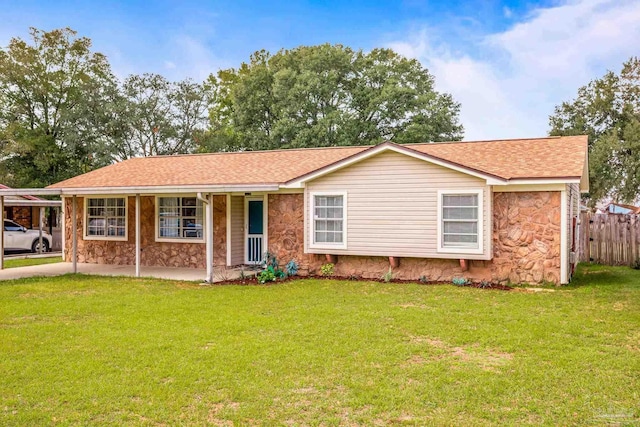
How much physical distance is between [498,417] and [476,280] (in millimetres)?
7398

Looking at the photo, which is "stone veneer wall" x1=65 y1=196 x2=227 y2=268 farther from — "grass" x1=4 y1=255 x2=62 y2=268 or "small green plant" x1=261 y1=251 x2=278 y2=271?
"grass" x1=4 y1=255 x2=62 y2=268

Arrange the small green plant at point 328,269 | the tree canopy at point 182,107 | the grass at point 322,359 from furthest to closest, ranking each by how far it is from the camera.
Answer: the tree canopy at point 182,107 < the small green plant at point 328,269 < the grass at point 322,359

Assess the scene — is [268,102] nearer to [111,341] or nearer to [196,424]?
[111,341]

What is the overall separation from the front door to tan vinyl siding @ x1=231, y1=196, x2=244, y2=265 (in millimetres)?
124

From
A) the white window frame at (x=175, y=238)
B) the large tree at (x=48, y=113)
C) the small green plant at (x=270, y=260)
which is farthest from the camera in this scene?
the large tree at (x=48, y=113)

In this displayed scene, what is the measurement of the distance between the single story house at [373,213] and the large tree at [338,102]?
12544mm

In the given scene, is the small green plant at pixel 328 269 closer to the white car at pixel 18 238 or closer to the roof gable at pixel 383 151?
the roof gable at pixel 383 151

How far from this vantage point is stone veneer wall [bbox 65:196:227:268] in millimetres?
14008

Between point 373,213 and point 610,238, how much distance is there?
7.84 m

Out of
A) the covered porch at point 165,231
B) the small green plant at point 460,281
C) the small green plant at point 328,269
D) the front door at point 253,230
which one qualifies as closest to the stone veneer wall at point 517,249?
the small green plant at point 460,281

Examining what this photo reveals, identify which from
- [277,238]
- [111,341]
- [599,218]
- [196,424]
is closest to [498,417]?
[196,424]

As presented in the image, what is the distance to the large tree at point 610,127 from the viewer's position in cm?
2669

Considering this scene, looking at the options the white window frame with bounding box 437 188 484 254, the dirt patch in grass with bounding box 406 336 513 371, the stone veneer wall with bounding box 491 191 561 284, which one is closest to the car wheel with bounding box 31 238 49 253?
the white window frame with bounding box 437 188 484 254

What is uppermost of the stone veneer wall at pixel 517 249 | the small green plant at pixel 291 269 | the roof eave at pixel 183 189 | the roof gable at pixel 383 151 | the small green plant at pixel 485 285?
the roof gable at pixel 383 151
